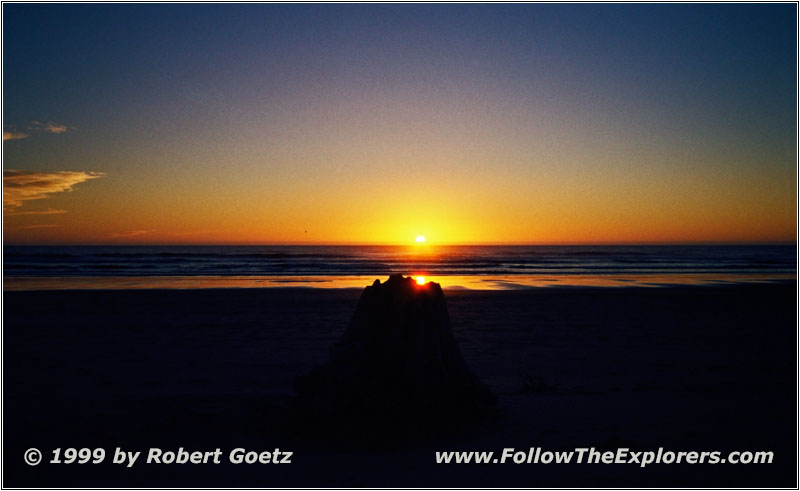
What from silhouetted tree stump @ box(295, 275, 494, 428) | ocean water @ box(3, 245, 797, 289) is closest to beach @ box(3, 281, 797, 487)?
silhouetted tree stump @ box(295, 275, 494, 428)

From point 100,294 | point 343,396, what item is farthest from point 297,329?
point 100,294

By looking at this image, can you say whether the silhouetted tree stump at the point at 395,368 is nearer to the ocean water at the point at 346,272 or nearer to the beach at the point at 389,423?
the beach at the point at 389,423

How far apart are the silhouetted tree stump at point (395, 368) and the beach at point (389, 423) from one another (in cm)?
32

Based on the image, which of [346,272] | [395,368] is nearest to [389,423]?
[395,368]

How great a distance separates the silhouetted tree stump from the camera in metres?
5.72

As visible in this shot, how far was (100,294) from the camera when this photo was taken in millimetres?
21266

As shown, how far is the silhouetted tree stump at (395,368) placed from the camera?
5.72 meters

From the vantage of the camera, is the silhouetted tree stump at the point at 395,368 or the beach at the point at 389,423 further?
the silhouetted tree stump at the point at 395,368

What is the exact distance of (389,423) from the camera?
5621mm

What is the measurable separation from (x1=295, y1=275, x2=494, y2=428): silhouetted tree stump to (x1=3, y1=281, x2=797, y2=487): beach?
0.32m

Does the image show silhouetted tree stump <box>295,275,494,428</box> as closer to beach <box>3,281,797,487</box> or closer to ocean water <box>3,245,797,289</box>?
beach <box>3,281,797,487</box>

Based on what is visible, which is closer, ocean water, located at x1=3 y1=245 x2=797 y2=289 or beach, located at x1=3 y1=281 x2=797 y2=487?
beach, located at x1=3 y1=281 x2=797 y2=487

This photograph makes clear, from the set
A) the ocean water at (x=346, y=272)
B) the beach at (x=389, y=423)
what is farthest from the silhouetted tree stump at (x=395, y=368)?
the ocean water at (x=346, y=272)

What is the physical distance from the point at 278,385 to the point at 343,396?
2.44m
